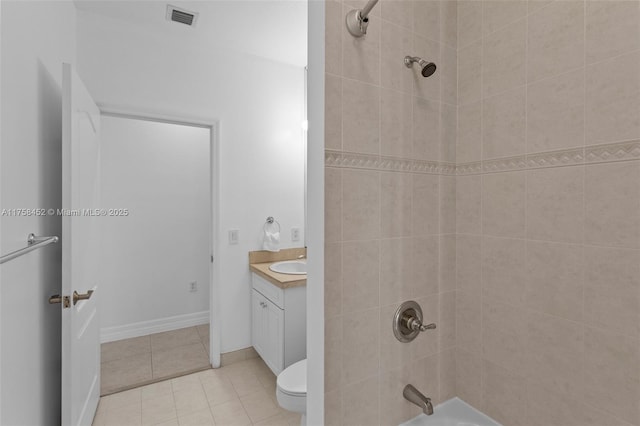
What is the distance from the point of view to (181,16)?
213cm

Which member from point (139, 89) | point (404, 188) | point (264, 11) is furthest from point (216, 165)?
point (404, 188)

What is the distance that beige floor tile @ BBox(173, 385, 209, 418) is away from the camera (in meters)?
2.03

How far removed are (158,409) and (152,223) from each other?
1888 millimetres

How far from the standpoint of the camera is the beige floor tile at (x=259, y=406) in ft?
6.45

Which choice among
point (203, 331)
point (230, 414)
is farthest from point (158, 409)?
point (203, 331)

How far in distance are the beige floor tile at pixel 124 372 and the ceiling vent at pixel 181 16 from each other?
8.64 ft

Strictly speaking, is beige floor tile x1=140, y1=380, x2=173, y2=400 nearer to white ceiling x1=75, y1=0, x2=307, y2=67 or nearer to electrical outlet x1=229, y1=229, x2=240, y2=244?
electrical outlet x1=229, y1=229, x2=240, y2=244

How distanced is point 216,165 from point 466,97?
1901 mm

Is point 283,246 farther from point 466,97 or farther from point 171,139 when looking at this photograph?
point 466,97

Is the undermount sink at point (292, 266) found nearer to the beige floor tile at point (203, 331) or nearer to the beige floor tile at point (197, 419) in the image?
the beige floor tile at point (197, 419)

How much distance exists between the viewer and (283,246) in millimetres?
2857

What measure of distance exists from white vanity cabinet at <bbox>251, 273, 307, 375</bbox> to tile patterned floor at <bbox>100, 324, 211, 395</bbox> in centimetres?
68

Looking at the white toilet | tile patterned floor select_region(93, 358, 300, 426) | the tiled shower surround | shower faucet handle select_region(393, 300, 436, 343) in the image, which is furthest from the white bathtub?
tile patterned floor select_region(93, 358, 300, 426)

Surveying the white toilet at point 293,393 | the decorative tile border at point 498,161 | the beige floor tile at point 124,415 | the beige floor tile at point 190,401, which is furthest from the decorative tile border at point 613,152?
the beige floor tile at point 124,415
